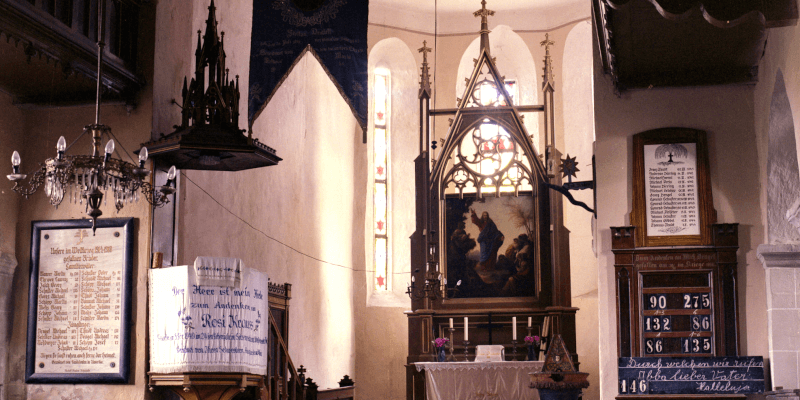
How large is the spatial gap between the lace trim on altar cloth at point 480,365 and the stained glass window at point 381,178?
3422 mm

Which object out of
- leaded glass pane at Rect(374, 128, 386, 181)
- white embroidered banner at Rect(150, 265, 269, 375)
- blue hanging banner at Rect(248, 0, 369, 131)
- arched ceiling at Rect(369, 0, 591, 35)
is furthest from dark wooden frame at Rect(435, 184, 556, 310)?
white embroidered banner at Rect(150, 265, 269, 375)

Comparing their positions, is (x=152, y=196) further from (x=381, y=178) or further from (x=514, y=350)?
(x=381, y=178)

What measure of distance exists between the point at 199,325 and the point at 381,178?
9281 mm

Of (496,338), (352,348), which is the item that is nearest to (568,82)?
(496,338)

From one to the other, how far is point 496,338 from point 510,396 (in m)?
1.47

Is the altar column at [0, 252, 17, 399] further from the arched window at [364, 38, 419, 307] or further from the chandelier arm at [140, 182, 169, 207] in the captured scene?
the arched window at [364, 38, 419, 307]

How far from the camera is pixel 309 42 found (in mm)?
8500

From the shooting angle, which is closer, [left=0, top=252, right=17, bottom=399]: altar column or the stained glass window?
[left=0, top=252, right=17, bottom=399]: altar column

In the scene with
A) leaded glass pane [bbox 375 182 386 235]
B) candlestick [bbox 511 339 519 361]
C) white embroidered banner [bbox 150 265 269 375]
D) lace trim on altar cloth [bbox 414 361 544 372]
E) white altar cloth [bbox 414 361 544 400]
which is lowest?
white altar cloth [bbox 414 361 544 400]

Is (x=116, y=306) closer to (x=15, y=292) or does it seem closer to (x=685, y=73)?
(x=15, y=292)

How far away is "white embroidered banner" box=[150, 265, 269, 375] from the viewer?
6973mm

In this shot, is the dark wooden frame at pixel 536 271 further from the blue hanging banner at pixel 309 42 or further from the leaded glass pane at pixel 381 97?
the blue hanging banner at pixel 309 42

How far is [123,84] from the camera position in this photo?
296 inches

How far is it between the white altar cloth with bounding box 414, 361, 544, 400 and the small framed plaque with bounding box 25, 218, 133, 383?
19.4 ft
